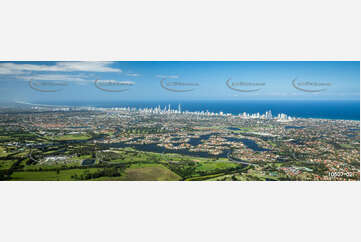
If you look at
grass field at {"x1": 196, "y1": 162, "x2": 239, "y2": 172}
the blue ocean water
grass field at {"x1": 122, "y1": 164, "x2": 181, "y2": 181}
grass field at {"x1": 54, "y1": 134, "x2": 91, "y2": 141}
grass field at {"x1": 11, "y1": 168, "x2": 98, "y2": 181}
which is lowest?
grass field at {"x1": 11, "y1": 168, "x2": 98, "y2": 181}

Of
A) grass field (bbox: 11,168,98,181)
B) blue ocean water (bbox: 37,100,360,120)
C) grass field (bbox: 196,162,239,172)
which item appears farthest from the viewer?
blue ocean water (bbox: 37,100,360,120)

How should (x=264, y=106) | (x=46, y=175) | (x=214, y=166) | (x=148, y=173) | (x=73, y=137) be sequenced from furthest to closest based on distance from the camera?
(x=264, y=106) < (x=73, y=137) < (x=214, y=166) < (x=148, y=173) < (x=46, y=175)

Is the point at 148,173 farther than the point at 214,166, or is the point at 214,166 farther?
the point at 214,166

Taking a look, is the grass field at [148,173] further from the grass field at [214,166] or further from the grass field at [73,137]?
the grass field at [73,137]

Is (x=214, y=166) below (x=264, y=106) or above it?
below

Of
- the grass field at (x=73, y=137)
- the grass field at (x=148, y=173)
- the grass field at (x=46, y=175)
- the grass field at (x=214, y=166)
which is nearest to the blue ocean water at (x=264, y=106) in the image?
the grass field at (x=73, y=137)

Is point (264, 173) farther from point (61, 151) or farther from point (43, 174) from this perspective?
point (61, 151)

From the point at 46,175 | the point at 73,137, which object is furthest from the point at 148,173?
the point at 73,137

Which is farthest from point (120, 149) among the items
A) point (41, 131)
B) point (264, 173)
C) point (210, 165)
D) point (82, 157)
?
point (264, 173)

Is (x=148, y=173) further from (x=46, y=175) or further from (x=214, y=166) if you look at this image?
(x=46, y=175)

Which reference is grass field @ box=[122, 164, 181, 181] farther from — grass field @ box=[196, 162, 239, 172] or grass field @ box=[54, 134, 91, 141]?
grass field @ box=[54, 134, 91, 141]

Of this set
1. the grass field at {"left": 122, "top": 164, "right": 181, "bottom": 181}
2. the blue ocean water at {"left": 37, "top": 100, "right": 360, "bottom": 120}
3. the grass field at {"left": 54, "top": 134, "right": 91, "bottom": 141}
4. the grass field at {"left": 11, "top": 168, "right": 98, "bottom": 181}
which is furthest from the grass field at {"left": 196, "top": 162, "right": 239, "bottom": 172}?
the grass field at {"left": 54, "top": 134, "right": 91, "bottom": 141}

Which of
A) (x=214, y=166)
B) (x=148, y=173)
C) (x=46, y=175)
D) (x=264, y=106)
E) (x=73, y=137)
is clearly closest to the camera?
(x=46, y=175)
